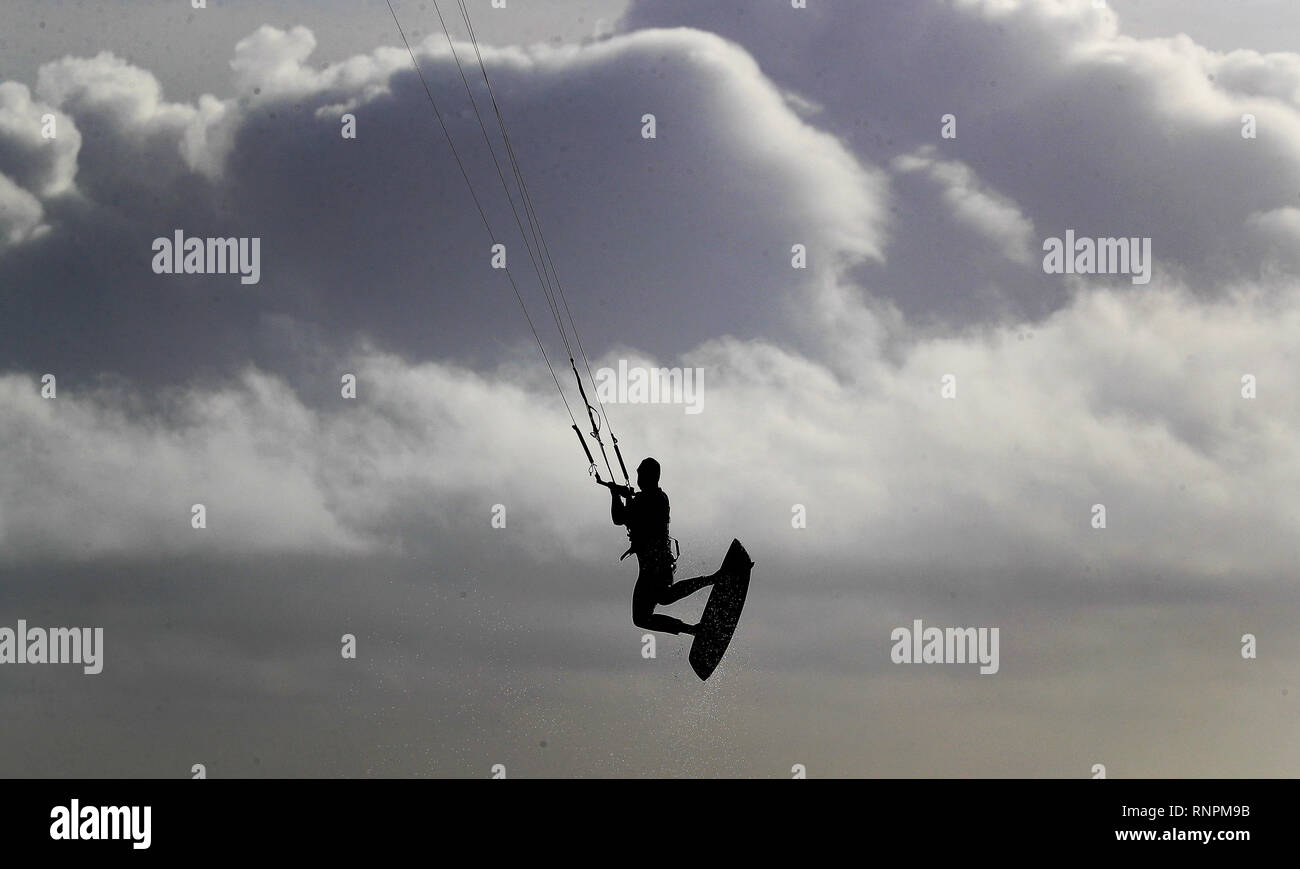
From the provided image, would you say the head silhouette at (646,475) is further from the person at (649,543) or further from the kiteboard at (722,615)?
the kiteboard at (722,615)

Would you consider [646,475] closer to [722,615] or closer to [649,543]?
[649,543]

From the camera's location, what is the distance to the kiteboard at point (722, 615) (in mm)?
15508

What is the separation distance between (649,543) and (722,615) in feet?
4.93

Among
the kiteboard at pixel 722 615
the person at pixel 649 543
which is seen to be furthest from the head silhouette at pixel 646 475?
the kiteboard at pixel 722 615

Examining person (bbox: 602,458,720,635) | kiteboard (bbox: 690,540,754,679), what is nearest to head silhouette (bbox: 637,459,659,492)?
person (bbox: 602,458,720,635)

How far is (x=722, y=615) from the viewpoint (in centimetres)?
1559

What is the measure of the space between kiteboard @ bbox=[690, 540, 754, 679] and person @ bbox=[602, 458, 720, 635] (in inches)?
27.5

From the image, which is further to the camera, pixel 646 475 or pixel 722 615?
pixel 722 615

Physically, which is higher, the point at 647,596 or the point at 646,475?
the point at 646,475
